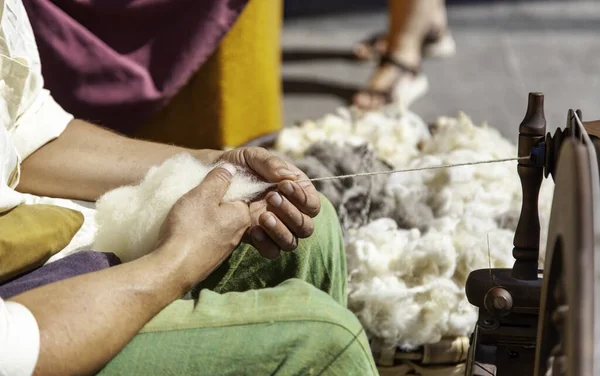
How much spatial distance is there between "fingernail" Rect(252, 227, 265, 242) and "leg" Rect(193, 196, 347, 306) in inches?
2.7

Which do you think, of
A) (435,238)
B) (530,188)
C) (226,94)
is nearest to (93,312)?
(530,188)

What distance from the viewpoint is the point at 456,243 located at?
1.69 m

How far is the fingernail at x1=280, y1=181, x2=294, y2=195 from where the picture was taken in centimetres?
127

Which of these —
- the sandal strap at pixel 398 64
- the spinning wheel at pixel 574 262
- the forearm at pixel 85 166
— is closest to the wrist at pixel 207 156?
the forearm at pixel 85 166

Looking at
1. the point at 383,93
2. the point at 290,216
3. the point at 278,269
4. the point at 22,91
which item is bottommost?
the point at 383,93

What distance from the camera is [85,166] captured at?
1425mm

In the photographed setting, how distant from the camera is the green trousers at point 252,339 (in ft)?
3.30

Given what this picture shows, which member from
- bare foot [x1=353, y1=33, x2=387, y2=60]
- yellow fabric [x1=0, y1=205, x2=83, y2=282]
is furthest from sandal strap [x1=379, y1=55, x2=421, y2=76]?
yellow fabric [x1=0, y1=205, x2=83, y2=282]

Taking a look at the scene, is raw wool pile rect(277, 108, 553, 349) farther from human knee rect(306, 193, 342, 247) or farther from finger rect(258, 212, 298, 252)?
finger rect(258, 212, 298, 252)

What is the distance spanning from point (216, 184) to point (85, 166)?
1.10ft

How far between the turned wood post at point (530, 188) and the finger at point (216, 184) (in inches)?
17.6

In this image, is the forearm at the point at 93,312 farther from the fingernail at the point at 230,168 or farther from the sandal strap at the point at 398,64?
the sandal strap at the point at 398,64

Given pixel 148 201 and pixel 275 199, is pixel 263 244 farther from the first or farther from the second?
pixel 148 201

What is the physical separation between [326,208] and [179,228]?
0.33 meters
